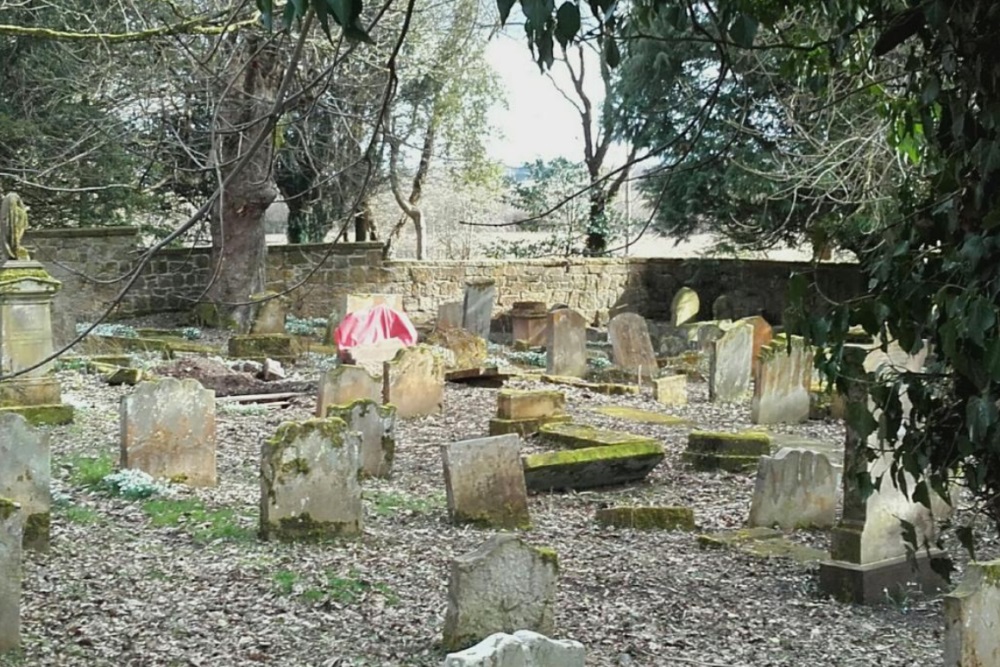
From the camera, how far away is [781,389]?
12844 millimetres

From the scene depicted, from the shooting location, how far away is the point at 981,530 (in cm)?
787

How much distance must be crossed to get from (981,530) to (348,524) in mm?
3847

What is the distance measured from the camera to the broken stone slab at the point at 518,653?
3.74 meters

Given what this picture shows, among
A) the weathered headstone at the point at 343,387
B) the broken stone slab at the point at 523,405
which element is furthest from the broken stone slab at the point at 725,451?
the weathered headstone at the point at 343,387

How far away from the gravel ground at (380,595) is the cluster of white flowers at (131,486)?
14 cm

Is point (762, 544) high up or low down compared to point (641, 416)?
down

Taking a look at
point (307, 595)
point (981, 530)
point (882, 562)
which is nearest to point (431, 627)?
point (307, 595)

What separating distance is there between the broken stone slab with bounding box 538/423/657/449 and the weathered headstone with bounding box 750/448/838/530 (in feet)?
5.44

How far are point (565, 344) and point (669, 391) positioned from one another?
233cm

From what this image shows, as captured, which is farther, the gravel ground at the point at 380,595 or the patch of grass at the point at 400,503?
the patch of grass at the point at 400,503

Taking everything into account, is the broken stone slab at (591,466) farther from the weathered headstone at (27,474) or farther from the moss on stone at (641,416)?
the weathered headstone at (27,474)

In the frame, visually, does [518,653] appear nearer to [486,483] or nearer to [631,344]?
[486,483]

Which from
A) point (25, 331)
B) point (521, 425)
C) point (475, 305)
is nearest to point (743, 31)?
point (521, 425)

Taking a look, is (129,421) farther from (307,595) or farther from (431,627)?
(431,627)
